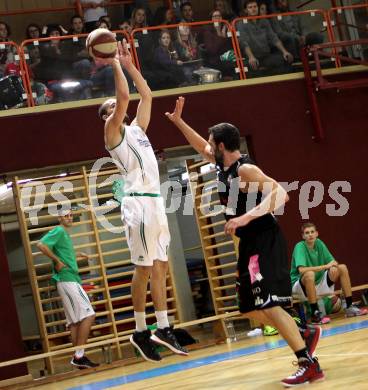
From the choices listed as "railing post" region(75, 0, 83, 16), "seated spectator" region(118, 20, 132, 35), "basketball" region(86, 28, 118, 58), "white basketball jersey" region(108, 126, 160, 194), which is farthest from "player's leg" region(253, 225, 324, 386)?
"railing post" region(75, 0, 83, 16)

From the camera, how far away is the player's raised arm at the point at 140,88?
256 inches

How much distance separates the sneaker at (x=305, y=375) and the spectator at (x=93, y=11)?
8164 millimetres

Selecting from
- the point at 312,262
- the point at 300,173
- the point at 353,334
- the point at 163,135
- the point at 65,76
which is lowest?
the point at 353,334

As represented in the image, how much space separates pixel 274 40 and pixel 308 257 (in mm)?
3262

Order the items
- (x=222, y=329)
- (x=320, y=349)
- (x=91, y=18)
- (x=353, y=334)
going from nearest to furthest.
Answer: (x=320, y=349) → (x=353, y=334) → (x=222, y=329) → (x=91, y=18)

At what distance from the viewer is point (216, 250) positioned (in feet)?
42.2

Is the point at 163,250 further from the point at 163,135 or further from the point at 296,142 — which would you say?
the point at 296,142

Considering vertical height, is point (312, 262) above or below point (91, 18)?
below

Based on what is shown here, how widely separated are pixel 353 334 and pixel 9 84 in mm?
5540

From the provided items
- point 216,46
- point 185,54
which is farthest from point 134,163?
point 216,46

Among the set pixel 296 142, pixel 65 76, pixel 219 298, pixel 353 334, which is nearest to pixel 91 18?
pixel 65 76

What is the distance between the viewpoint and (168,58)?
11695 mm

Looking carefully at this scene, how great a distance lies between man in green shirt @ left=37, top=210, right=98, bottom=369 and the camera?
35.7ft

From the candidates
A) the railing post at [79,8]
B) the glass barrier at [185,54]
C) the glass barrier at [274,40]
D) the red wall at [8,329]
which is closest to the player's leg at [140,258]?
the red wall at [8,329]
